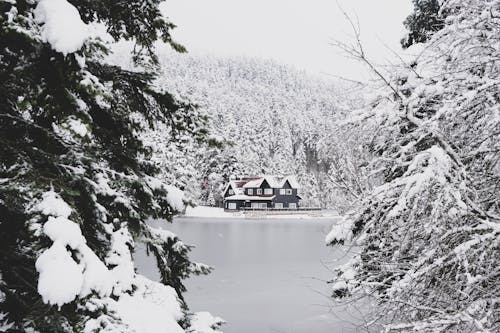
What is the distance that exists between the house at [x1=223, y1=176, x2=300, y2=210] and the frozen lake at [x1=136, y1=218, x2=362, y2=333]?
116ft

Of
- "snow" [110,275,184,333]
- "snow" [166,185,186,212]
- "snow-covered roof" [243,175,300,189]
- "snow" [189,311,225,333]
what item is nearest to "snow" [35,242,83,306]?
"snow" [110,275,184,333]

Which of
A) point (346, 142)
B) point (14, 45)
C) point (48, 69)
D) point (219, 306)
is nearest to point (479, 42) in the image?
point (346, 142)

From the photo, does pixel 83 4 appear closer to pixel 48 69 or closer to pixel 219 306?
pixel 48 69

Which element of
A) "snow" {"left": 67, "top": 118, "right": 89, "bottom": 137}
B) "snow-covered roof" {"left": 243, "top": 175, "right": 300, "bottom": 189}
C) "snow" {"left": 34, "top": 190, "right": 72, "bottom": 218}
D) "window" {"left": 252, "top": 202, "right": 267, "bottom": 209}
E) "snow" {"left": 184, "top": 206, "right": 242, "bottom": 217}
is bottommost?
"snow" {"left": 184, "top": 206, "right": 242, "bottom": 217}

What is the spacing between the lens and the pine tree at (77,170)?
8.69 feet

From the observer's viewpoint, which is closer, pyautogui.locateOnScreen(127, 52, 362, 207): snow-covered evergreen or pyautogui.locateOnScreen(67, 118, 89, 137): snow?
pyautogui.locateOnScreen(67, 118, 89, 137): snow

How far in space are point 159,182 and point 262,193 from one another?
64.5 meters

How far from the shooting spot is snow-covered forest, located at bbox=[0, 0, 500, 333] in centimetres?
270

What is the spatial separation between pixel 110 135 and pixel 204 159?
210ft

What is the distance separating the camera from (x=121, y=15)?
190 inches

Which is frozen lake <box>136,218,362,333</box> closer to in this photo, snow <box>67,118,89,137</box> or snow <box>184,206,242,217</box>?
snow <box>67,118,89,137</box>

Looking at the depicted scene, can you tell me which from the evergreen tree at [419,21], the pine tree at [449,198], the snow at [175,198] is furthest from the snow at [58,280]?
the evergreen tree at [419,21]

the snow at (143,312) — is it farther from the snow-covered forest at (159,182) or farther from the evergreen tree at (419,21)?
the evergreen tree at (419,21)

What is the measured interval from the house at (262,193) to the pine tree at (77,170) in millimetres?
61572
